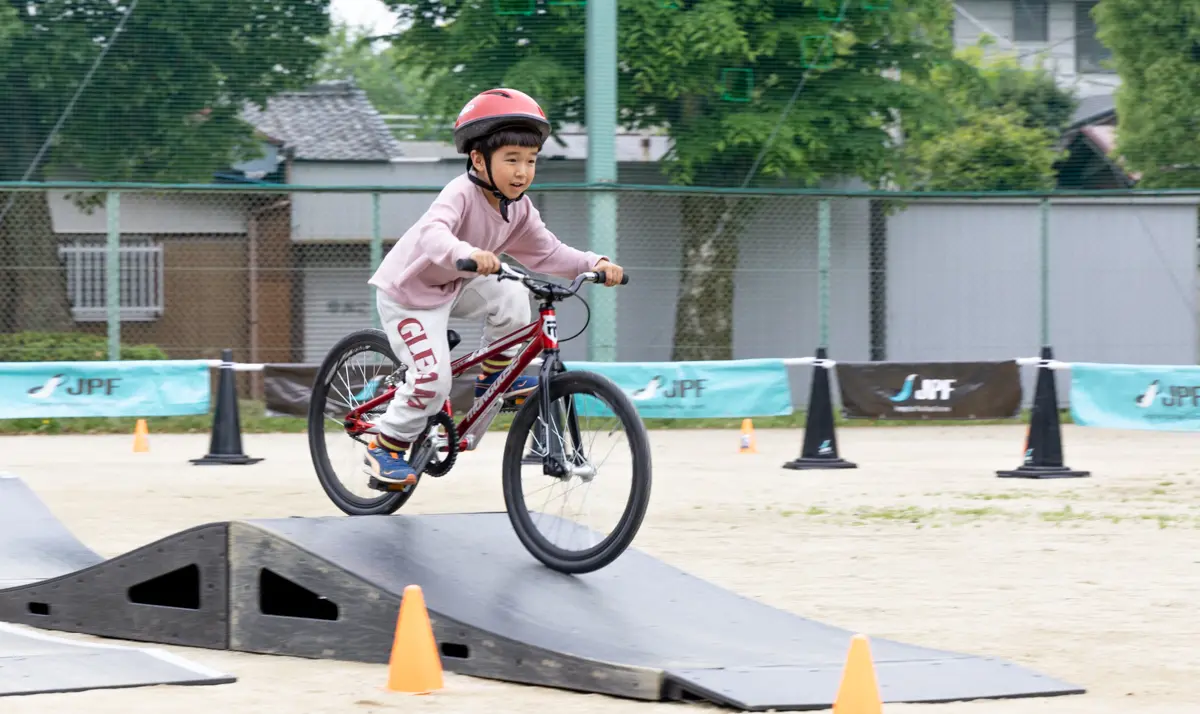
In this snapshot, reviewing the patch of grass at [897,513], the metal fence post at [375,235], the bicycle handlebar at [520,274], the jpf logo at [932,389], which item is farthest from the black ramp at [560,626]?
the metal fence post at [375,235]

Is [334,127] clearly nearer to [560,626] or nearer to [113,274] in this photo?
[113,274]

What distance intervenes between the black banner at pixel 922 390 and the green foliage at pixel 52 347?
7.65m

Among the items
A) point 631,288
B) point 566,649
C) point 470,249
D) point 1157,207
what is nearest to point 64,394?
point 631,288

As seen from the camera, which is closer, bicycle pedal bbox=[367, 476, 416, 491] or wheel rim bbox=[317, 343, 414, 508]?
bicycle pedal bbox=[367, 476, 416, 491]

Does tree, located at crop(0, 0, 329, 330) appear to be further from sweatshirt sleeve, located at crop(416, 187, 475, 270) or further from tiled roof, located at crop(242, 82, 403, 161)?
sweatshirt sleeve, located at crop(416, 187, 475, 270)

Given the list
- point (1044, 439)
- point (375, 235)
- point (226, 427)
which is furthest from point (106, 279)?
point (1044, 439)

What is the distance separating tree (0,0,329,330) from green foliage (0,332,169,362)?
159 millimetres

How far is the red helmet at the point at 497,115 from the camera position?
5840 mm

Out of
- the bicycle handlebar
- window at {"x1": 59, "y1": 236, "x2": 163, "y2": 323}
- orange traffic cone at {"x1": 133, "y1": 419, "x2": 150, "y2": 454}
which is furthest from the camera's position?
window at {"x1": 59, "y1": 236, "x2": 163, "y2": 323}

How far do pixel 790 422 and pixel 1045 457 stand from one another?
6468 millimetres

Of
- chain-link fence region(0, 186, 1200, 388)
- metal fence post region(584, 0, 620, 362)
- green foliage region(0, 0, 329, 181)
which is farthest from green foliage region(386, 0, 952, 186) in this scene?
green foliage region(0, 0, 329, 181)

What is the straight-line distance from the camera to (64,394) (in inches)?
544

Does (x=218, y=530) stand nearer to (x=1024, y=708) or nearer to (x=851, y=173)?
(x=1024, y=708)

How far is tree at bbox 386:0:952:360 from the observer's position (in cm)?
1767
